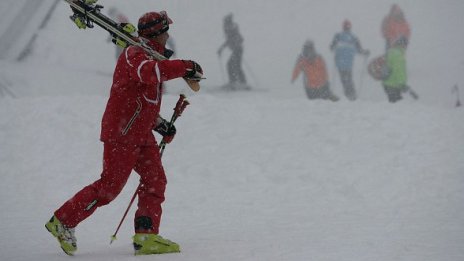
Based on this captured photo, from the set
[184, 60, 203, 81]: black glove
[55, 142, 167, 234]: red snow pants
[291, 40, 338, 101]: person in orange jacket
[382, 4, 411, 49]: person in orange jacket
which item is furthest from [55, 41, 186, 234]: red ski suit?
[382, 4, 411, 49]: person in orange jacket

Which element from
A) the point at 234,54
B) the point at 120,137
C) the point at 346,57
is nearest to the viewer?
the point at 120,137

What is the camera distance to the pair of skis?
195 inches

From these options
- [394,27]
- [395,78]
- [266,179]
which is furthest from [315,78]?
[266,179]

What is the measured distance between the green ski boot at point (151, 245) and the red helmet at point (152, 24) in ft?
4.33

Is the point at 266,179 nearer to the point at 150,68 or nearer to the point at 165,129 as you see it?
the point at 165,129

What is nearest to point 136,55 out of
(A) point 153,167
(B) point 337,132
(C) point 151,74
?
(C) point 151,74

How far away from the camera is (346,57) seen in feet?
48.3

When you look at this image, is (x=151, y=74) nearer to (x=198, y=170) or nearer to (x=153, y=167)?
(x=153, y=167)

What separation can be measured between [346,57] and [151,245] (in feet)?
33.9

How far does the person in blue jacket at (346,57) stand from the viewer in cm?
1470

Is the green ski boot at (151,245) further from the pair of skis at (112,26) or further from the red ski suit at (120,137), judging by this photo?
the pair of skis at (112,26)

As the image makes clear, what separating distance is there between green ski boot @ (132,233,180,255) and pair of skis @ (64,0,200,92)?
39.7 inches

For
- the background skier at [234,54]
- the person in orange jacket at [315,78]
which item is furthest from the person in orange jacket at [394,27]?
the background skier at [234,54]

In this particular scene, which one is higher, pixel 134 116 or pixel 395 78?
pixel 395 78
